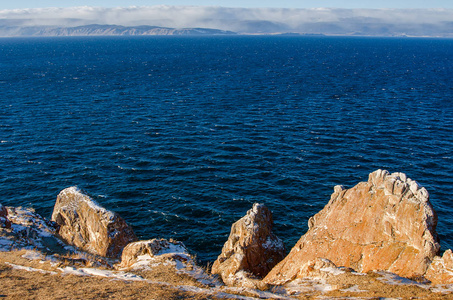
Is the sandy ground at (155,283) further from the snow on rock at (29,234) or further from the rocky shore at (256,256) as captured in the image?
the snow on rock at (29,234)

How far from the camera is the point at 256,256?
34.2 metres

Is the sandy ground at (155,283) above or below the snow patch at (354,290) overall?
below

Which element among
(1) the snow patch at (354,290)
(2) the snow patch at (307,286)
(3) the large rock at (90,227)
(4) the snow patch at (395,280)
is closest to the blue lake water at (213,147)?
(3) the large rock at (90,227)

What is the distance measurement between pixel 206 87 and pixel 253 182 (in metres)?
73.8

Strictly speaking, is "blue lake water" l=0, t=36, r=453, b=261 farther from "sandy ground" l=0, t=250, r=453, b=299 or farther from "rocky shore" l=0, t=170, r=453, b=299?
"sandy ground" l=0, t=250, r=453, b=299

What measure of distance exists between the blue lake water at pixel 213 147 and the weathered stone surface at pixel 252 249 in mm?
6723

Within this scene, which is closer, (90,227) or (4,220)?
(4,220)

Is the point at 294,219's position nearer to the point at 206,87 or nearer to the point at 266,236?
the point at 266,236

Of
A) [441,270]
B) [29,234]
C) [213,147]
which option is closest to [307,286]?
[441,270]

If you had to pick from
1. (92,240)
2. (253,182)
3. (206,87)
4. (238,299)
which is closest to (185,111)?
(206,87)

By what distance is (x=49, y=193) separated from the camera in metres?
51.4

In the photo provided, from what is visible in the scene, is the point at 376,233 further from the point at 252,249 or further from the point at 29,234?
the point at 29,234

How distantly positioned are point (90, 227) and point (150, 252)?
9597 millimetres

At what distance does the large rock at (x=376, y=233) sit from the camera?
27219 millimetres
